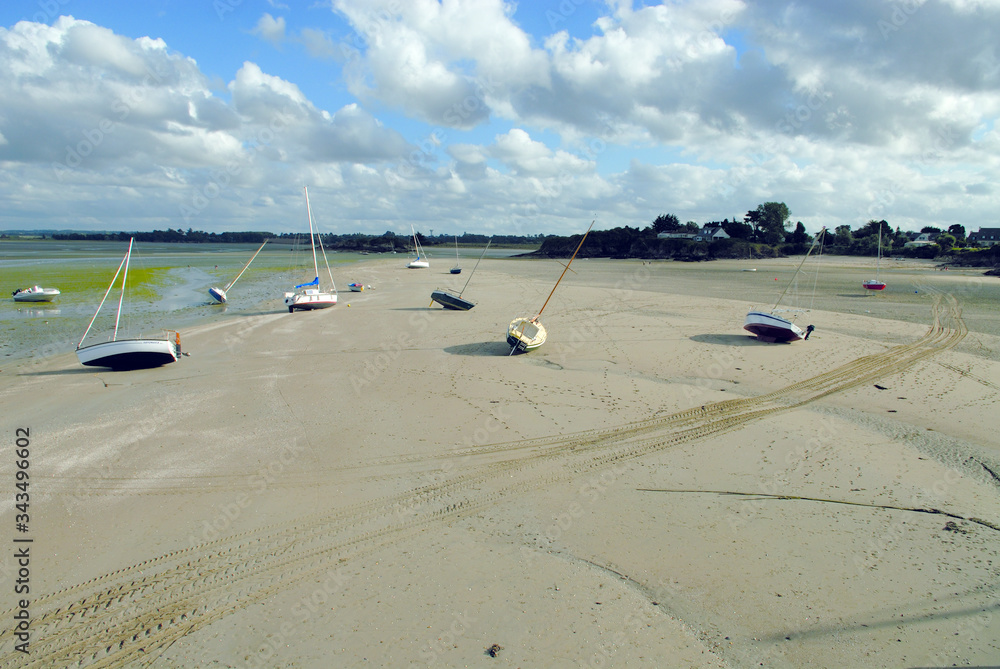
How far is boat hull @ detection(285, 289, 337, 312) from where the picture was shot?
91.4ft

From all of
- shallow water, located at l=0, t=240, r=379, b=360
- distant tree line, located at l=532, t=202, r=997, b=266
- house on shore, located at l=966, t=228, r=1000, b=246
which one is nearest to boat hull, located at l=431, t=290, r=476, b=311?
shallow water, located at l=0, t=240, r=379, b=360

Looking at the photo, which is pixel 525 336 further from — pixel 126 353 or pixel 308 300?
pixel 308 300

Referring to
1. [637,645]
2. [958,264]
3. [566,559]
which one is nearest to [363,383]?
[566,559]

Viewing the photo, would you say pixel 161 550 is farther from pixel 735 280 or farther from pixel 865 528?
pixel 735 280

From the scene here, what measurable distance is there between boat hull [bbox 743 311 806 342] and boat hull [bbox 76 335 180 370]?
2022 cm

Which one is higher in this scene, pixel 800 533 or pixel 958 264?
pixel 958 264

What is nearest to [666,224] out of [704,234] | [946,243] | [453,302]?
[704,234]

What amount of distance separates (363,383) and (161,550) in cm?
786

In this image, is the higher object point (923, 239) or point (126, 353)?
point (923, 239)

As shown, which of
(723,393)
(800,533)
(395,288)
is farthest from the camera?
(395,288)

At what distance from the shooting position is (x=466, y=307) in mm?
27031

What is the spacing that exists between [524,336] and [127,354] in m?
12.3

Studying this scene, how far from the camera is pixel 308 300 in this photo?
28.1 metres

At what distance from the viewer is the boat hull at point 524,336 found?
56.4 ft
